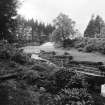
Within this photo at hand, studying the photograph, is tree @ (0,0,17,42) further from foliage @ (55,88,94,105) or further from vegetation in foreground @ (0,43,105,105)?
foliage @ (55,88,94,105)

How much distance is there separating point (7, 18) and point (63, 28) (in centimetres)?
2535

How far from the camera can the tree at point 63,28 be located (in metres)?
35.8

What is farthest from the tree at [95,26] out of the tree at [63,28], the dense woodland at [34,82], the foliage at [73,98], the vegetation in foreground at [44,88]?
the foliage at [73,98]

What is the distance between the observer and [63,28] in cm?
3600

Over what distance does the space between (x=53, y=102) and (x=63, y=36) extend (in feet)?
101

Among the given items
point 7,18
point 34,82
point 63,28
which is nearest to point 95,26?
point 63,28

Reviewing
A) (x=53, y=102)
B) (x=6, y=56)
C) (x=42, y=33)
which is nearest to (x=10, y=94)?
(x=53, y=102)

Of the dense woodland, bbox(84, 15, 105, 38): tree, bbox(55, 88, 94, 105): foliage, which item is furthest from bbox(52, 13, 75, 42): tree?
bbox(55, 88, 94, 105): foliage

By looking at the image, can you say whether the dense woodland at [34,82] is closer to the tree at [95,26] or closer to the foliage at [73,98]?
the foliage at [73,98]

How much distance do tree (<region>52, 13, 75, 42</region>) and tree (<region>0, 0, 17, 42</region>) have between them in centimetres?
2402

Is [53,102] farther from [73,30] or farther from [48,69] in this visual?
[73,30]

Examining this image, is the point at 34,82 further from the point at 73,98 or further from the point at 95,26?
the point at 95,26

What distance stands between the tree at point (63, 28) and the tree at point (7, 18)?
2402 centimetres

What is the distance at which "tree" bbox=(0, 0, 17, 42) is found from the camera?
1102 centimetres
